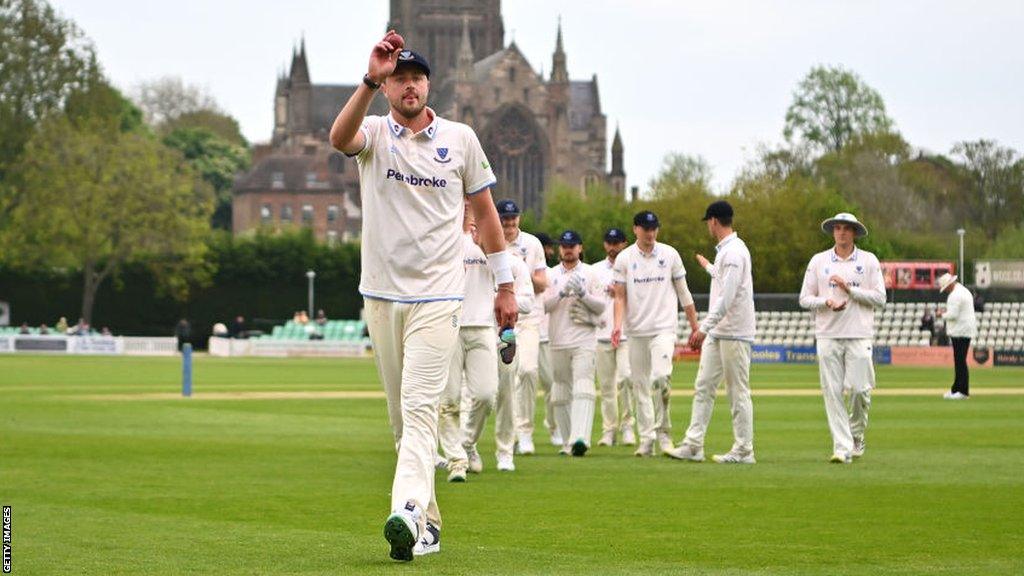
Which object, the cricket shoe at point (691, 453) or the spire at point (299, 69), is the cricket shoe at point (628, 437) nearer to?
the cricket shoe at point (691, 453)

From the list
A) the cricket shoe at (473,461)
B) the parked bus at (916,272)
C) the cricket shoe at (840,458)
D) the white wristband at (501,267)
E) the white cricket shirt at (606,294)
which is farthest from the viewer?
the parked bus at (916,272)

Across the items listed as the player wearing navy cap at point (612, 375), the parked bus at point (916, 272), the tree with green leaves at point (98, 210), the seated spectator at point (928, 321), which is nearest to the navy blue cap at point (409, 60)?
the player wearing navy cap at point (612, 375)

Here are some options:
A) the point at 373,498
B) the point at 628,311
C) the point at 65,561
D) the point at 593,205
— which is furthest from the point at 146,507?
the point at 593,205

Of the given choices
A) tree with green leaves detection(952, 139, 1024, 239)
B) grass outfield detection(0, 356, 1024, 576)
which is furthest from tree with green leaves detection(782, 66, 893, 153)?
grass outfield detection(0, 356, 1024, 576)

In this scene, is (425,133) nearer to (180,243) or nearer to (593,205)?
(180,243)

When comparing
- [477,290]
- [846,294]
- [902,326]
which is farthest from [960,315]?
[902,326]

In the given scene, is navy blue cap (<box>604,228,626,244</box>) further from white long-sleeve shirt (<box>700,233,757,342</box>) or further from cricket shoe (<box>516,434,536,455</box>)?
white long-sleeve shirt (<box>700,233,757,342</box>)

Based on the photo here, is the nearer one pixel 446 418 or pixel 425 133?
pixel 425 133

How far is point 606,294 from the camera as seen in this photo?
67.2 feet

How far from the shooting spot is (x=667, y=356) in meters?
18.5

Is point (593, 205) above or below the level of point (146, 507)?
above

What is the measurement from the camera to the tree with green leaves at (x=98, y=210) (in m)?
89.6

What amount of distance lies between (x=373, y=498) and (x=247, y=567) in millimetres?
4031

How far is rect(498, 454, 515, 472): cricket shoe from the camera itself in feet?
54.3
